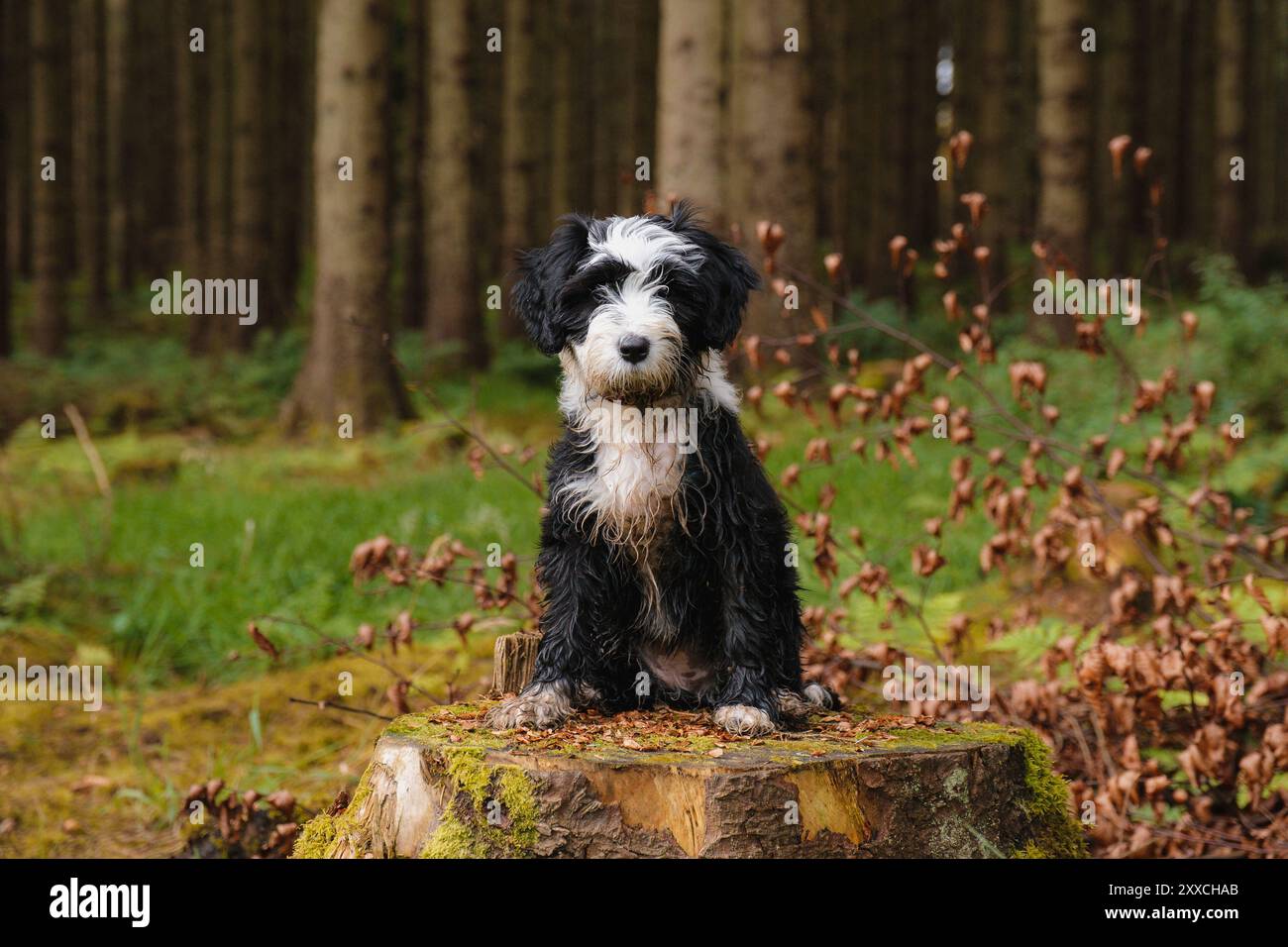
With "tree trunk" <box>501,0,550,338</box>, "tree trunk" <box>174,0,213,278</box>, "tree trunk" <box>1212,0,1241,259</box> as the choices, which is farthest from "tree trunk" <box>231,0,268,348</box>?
"tree trunk" <box>1212,0,1241,259</box>

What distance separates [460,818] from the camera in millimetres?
3936

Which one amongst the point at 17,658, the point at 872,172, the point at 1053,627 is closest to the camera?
the point at 1053,627

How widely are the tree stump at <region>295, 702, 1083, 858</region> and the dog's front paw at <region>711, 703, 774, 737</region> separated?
37mm

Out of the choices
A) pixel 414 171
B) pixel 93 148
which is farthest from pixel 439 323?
pixel 93 148

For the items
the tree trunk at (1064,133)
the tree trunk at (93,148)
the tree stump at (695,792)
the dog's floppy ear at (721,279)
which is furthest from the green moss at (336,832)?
the tree trunk at (93,148)

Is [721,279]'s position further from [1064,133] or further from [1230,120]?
[1230,120]

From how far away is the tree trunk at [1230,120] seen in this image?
64.8ft

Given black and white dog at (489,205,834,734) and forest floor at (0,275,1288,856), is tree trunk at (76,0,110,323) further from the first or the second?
black and white dog at (489,205,834,734)

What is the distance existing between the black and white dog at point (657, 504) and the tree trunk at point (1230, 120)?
17.9 meters

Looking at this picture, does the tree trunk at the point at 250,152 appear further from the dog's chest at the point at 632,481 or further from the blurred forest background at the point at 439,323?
the dog's chest at the point at 632,481

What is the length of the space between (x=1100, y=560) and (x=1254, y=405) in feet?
23.2

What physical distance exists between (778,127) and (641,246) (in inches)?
400

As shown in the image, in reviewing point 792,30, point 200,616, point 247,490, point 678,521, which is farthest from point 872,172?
point 678,521

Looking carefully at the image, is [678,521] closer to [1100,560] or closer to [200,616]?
[1100,560]
